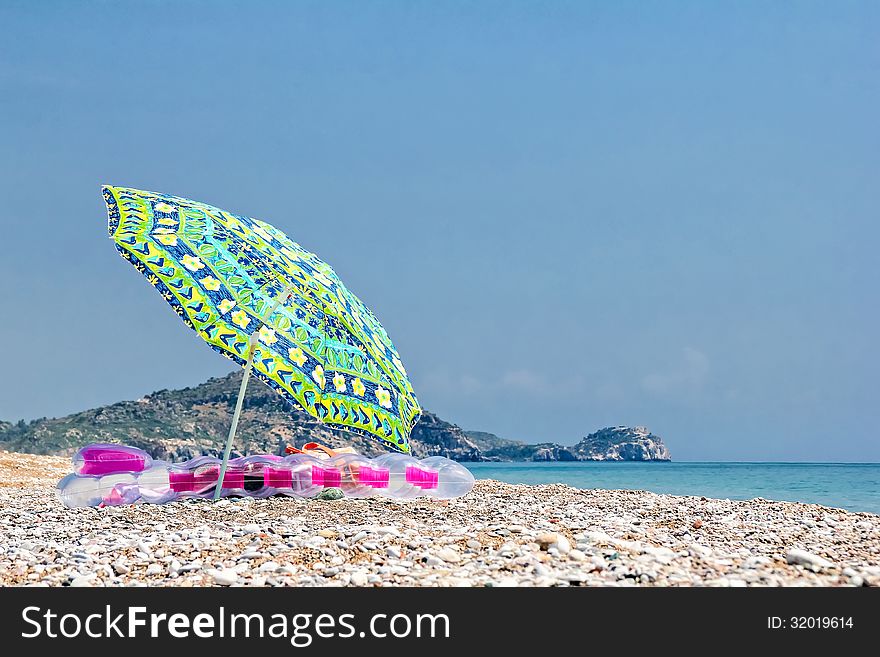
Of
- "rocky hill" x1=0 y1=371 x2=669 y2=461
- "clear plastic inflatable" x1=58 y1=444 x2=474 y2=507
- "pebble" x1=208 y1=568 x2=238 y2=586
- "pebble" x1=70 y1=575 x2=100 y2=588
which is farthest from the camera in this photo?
"rocky hill" x1=0 y1=371 x2=669 y2=461

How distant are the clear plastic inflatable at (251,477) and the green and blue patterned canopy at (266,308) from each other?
1.01 meters

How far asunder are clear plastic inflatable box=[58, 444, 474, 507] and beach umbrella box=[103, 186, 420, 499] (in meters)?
0.60

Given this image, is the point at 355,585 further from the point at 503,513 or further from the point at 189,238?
the point at 189,238

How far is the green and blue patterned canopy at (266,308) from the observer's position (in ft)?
37.5

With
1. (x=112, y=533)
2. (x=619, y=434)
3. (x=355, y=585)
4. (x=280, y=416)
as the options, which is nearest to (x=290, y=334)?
(x=112, y=533)

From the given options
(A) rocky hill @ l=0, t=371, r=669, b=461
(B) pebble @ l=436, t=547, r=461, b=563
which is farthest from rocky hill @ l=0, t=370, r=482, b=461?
(B) pebble @ l=436, t=547, r=461, b=563

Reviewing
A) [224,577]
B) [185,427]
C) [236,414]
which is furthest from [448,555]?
[185,427]

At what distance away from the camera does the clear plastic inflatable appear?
1266cm

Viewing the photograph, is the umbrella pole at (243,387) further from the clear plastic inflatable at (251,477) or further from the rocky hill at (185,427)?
the rocky hill at (185,427)

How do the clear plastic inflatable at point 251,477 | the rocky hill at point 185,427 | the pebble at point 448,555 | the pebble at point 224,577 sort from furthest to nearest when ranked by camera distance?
the rocky hill at point 185,427
the clear plastic inflatable at point 251,477
the pebble at point 448,555
the pebble at point 224,577

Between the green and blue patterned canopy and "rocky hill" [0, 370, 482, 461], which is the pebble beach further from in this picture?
"rocky hill" [0, 370, 482, 461]

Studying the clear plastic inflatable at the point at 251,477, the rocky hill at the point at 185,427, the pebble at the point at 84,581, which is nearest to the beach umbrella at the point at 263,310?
the clear plastic inflatable at the point at 251,477
